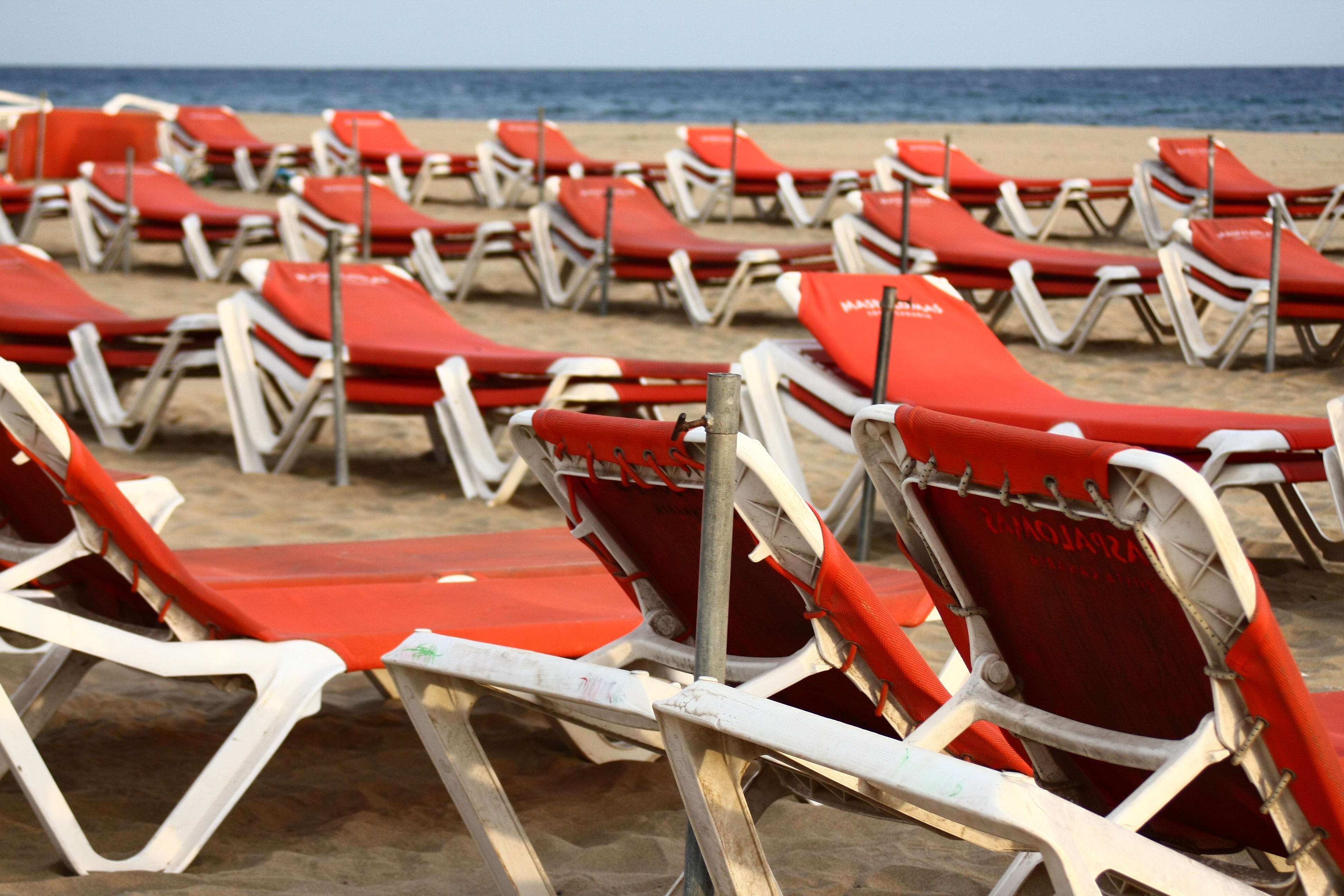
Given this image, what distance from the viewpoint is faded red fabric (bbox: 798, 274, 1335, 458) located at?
4.00 metres

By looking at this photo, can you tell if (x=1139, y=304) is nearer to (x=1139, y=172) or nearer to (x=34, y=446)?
(x=1139, y=172)

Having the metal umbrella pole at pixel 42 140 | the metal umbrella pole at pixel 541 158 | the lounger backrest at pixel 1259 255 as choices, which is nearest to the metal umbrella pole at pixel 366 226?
the metal umbrella pole at pixel 541 158

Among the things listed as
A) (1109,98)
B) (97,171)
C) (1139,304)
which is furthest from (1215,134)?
(1109,98)

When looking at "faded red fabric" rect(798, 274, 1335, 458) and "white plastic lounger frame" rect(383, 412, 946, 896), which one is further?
"faded red fabric" rect(798, 274, 1335, 458)

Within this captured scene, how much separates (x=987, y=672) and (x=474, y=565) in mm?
1598

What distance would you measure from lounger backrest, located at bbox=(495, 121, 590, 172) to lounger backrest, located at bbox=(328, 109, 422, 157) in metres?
0.92

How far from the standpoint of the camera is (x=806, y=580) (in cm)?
173

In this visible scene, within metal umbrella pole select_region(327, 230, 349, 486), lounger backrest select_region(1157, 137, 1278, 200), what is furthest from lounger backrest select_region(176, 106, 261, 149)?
metal umbrella pole select_region(327, 230, 349, 486)

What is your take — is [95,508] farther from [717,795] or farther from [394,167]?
[394,167]

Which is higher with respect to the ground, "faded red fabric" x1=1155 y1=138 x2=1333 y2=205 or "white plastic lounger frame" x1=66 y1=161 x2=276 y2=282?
"faded red fabric" x1=1155 y1=138 x2=1333 y2=205

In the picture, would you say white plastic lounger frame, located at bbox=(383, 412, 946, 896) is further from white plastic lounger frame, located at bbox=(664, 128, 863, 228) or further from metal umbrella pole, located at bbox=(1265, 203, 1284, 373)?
white plastic lounger frame, located at bbox=(664, 128, 863, 228)

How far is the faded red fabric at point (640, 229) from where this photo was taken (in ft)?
29.1

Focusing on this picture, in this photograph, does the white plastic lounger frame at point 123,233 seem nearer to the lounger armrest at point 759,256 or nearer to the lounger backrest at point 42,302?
the lounger backrest at point 42,302

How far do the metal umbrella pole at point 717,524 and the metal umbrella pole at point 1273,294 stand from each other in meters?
6.27
